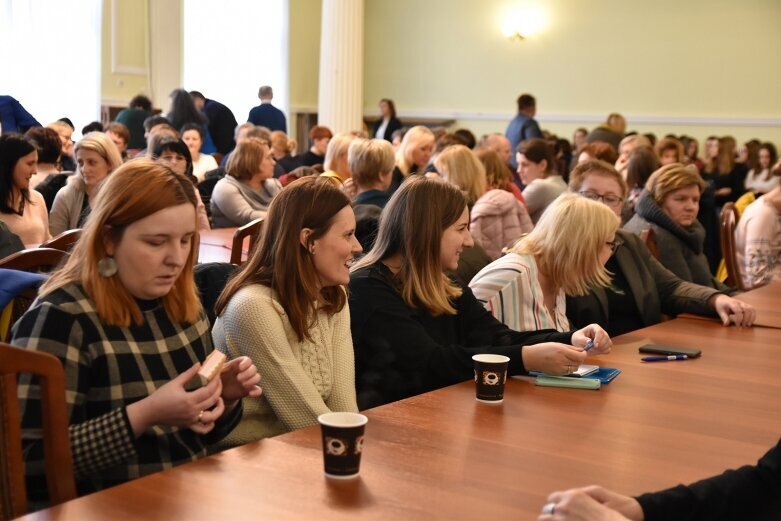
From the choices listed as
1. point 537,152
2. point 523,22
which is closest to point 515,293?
point 537,152

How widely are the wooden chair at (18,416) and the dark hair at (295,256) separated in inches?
30.8

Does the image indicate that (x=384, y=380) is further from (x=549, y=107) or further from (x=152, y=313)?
(x=549, y=107)

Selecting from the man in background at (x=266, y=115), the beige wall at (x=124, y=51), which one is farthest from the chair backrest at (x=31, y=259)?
the beige wall at (x=124, y=51)

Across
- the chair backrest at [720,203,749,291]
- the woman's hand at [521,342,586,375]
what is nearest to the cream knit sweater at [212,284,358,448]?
the woman's hand at [521,342,586,375]

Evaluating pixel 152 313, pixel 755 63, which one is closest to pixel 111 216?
pixel 152 313

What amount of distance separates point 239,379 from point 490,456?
0.51 metres

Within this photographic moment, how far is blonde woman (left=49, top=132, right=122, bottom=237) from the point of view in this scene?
523 centimetres

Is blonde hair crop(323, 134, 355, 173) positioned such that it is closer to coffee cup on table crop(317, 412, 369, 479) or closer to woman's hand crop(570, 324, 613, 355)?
woman's hand crop(570, 324, 613, 355)

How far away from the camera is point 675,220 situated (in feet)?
15.8

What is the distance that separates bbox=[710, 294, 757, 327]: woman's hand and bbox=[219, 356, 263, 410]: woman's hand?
2.18 metres

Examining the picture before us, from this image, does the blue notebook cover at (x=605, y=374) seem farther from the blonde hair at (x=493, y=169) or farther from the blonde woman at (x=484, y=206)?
the blonde hair at (x=493, y=169)

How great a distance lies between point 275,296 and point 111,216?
21.9 inches

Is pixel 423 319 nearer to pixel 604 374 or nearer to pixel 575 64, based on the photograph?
pixel 604 374

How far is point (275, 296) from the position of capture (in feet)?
7.84
